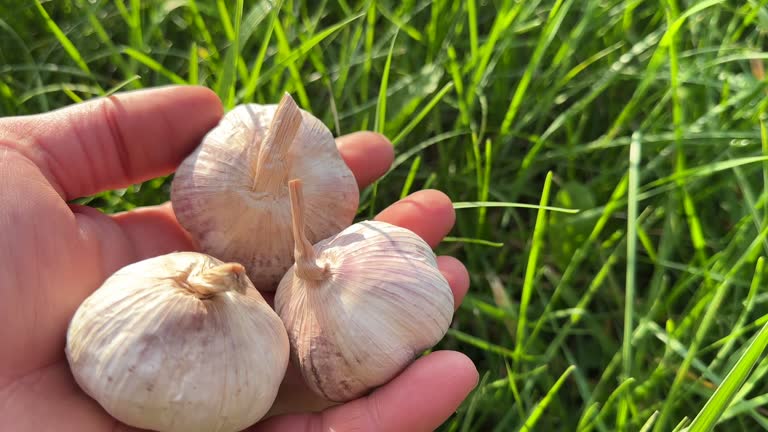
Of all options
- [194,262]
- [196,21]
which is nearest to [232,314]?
[194,262]

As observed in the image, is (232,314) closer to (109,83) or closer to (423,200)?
(423,200)

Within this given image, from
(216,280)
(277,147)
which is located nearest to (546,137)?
(277,147)

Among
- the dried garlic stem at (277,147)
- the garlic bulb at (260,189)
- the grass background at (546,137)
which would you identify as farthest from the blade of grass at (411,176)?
the dried garlic stem at (277,147)

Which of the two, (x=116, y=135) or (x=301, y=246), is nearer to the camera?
(x=301, y=246)

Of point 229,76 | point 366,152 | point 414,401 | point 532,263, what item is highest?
point 229,76

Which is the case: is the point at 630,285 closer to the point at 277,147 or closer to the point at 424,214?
the point at 424,214

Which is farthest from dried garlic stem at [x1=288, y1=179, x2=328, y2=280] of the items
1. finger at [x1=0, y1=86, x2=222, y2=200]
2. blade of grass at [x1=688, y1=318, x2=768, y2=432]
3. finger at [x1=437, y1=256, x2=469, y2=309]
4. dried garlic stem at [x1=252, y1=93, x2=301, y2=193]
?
blade of grass at [x1=688, y1=318, x2=768, y2=432]

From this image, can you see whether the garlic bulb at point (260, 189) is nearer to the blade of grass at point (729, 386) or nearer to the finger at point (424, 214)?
the finger at point (424, 214)
